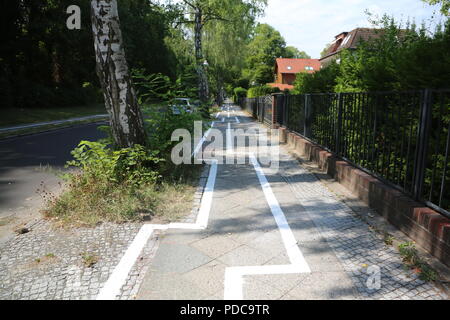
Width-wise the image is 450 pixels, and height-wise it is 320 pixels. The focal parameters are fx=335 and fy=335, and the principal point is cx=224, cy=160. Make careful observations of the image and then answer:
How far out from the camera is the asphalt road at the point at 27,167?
577 cm

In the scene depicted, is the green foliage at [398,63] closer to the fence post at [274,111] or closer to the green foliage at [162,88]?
the green foliage at [162,88]

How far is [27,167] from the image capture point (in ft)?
27.2

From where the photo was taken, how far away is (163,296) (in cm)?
289

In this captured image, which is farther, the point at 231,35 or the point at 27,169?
the point at 231,35

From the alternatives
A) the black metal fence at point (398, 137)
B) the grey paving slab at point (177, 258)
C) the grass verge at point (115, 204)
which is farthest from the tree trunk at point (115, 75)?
the black metal fence at point (398, 137)

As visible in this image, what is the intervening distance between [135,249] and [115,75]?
3422 mm

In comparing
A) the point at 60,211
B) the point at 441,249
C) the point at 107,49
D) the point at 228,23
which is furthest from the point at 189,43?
the point at 441,249

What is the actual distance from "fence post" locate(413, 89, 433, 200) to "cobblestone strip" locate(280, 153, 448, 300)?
781 millimetres

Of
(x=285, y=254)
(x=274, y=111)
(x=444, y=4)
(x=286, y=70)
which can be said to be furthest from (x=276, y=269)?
(x=286, y=70)

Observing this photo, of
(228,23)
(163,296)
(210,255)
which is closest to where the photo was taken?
(163,296)

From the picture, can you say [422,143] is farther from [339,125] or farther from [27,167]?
[27,167]
